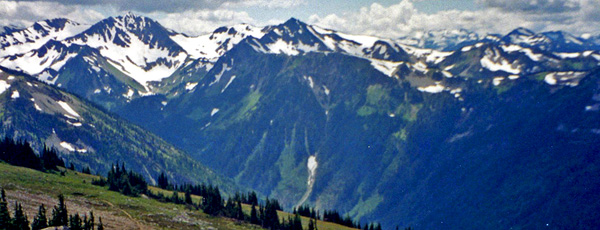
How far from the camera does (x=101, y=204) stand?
99.8 metres

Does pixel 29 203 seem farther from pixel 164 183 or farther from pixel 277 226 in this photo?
pixel 164 183

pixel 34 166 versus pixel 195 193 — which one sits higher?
pixel 34 166

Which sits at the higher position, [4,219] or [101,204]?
[4,219]

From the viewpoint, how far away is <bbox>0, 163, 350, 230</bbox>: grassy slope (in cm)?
8825

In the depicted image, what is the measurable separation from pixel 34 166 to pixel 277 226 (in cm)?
6682

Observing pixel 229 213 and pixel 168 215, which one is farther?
pixel 229 213

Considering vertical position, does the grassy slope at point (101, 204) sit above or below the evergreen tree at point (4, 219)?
below

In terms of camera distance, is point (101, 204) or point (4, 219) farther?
point (101, 204)

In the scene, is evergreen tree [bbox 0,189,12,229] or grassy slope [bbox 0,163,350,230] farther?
grassy slope [bbox 0,163,350,230]

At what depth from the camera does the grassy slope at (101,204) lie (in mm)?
88250

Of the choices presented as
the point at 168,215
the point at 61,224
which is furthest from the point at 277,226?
the point at 61,224

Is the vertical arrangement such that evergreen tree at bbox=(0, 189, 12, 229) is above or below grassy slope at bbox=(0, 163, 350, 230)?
above

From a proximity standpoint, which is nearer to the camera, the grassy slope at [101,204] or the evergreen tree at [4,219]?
the evergreen tree at [4,219]

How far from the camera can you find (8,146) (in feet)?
486
